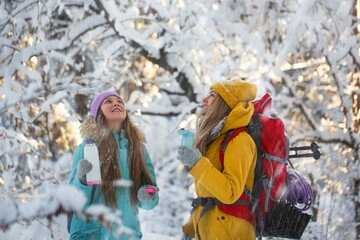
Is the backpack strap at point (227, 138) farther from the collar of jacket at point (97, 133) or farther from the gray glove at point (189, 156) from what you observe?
the collar of jacket at point (97, 133)

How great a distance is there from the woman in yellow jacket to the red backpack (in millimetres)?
33

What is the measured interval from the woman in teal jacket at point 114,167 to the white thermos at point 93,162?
17 centimetres

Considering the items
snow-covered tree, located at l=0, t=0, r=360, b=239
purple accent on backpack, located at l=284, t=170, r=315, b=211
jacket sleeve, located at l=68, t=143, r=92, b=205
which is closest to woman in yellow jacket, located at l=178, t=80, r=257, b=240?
purple accent on backpack, located at l=284, t=170, r=315, b=211

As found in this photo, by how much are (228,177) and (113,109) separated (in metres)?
1.09

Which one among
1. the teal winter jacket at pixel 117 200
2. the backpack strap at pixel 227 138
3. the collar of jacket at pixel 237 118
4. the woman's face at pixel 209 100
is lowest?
the teal winter jacket at pixel 117 200

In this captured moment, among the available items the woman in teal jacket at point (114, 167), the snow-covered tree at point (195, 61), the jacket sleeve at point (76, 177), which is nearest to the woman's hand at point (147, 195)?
the woman in teal jacket at point (114, 167)

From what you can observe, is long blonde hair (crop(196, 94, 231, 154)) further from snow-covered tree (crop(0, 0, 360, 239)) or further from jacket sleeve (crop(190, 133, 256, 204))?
snow-covered tree (crop(0, 0, 360, 239))

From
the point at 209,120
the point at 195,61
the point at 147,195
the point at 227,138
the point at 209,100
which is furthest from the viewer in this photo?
the point at 195,61

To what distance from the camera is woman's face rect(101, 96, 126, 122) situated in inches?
148

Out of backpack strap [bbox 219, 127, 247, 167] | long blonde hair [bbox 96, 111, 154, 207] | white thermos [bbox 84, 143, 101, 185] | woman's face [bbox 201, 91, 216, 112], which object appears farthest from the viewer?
long blonde hair [bbox 96, 111, 154, 207]

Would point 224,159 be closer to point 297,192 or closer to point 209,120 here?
point 209,120

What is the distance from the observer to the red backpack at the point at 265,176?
3.11m

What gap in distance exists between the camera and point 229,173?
3.00 metres

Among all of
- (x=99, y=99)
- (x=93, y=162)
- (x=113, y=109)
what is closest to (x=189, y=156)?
(x=93, y=162)
